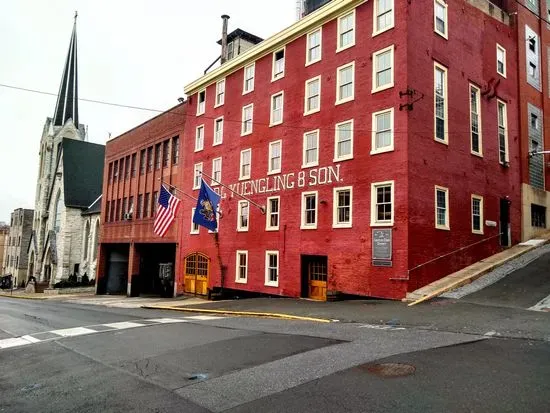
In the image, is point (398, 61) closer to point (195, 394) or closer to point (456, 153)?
point (456, 153)

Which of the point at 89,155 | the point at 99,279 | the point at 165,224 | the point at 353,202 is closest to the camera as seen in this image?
the point at 353,202

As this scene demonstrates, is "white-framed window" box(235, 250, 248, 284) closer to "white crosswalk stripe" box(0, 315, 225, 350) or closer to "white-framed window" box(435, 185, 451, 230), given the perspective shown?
"white-framed window" box(435, 185, 451, 230)

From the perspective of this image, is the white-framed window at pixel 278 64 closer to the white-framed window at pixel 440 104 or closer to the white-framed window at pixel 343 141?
the white-framed window at pixel 343 141

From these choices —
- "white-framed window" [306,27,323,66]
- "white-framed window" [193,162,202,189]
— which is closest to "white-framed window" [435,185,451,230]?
"white-framed window" [306,27,323,66]

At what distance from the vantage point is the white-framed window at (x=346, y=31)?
21578 millimetres

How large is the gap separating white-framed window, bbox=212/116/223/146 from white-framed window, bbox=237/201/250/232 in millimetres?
5019

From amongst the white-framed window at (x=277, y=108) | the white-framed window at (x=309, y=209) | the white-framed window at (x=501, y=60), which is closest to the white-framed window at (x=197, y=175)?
the white-framed window at (x=277, y=108)

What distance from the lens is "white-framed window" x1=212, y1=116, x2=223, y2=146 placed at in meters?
29.6

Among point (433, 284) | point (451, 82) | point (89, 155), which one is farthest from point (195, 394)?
point (89, 155)

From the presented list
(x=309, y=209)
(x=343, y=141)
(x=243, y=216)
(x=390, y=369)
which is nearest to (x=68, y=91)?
(x=243, y=216)

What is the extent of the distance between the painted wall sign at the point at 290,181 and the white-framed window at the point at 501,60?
37.6 feet

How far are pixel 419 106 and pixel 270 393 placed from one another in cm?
1571

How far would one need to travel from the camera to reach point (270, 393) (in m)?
6.31

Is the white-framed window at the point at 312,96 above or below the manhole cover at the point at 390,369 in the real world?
above
